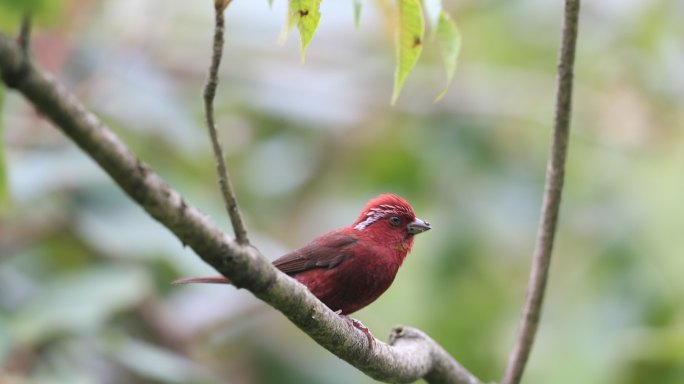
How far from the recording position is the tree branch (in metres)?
Answer: 1.75

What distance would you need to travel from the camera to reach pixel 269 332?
770 cm

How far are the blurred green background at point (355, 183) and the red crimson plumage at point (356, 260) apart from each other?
150cm

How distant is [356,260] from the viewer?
14.1 feet

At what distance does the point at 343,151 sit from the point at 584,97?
6.65ft

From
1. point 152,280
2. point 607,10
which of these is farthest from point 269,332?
point 607,10

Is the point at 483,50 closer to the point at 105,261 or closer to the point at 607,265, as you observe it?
the point at 607,265

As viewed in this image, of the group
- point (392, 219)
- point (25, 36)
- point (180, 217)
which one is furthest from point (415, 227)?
point (25, 36)

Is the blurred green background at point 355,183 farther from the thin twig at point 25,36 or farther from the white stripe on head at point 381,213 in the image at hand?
the thin twig at point 25,36

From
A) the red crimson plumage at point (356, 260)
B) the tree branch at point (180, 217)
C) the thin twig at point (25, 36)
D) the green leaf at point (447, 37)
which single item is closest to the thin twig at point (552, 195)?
the red crimson plumage at point (356, 260)

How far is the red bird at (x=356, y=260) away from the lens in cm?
425

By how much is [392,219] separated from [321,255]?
0.48 m

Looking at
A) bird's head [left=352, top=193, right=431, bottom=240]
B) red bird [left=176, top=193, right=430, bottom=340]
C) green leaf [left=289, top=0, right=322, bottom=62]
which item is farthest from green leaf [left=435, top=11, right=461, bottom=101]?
bird's head [left=352, top=193, right=431, bottom=240]

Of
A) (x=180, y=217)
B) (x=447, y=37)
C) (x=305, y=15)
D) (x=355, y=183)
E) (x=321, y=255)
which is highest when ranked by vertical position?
(x=355, y=183)

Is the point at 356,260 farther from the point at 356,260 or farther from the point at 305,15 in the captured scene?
the point at 305,15
